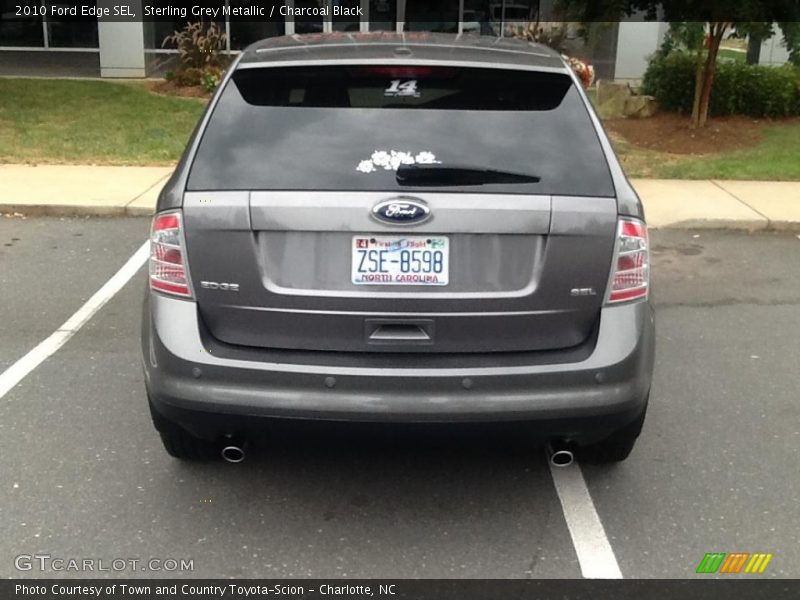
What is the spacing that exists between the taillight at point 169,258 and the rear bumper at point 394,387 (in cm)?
5

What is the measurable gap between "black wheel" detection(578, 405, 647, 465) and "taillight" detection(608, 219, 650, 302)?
0.55 metres

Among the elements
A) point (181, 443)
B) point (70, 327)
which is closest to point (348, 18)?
point (70, 327)

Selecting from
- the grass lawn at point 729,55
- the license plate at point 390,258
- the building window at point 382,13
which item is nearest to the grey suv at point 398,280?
the license plate at point 390,258

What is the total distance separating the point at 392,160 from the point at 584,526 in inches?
60.8

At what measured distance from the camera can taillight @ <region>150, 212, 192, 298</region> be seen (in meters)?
3.06

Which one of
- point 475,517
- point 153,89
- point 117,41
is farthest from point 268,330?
point 117,41

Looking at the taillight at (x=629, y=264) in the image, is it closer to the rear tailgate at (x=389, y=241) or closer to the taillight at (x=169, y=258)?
the rear tailgate at (x=389, y=241)

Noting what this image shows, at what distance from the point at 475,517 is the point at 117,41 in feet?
53.9

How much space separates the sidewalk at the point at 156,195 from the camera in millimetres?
8062

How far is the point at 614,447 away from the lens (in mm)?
3643

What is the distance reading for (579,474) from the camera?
3.77 m

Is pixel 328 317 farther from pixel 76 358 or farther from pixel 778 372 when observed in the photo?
pixel 778 372

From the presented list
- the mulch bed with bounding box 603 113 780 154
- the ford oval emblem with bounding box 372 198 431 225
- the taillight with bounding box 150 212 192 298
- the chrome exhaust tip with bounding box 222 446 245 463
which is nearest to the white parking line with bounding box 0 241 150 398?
the chrome exhaust tip with bounding box 222 446 245 463
